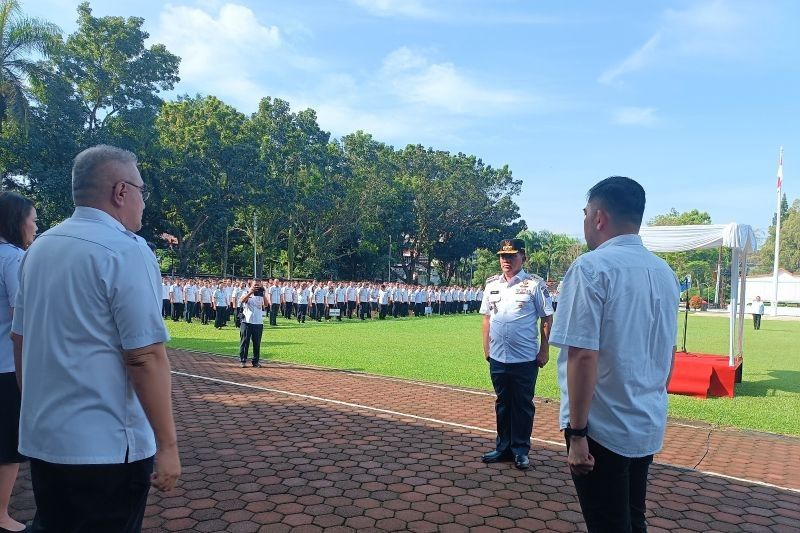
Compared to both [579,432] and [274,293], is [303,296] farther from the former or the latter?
[579,432]

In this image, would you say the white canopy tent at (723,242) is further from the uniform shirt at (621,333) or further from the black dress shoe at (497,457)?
the uniform shirt at (621,333)

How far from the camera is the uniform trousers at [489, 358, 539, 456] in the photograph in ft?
16.0

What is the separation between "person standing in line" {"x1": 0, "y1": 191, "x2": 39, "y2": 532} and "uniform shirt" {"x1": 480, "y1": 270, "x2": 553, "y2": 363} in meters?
3.54

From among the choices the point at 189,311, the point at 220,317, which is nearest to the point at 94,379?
the point at 220,317

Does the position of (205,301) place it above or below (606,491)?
below

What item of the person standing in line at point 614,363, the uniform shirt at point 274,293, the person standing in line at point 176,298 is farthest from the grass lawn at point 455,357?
the person standing in line at point 614,363

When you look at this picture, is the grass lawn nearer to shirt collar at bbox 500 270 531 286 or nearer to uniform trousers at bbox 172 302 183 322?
uniform trousers at bbox 172 302 183 322

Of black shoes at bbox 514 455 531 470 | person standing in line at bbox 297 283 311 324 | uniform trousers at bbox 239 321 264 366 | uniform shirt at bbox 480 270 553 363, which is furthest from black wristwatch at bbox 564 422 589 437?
person standing in line at bbox 297 283 311 324

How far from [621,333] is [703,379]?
7.41 metres

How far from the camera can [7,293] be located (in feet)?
10.0

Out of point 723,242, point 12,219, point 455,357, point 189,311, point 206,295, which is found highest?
point 723,242

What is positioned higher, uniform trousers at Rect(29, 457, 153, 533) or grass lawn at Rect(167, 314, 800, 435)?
uniform trousers at Rect(29, 457, 153, 533)

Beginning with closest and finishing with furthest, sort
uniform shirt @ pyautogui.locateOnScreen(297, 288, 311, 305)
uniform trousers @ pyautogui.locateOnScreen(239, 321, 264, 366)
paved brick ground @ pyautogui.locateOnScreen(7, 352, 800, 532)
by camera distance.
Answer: paved brick ground @ pyautogui.locateOnScreen(7, 352, 800, 532)
uniform trousers @ pyautogui.locateOnScreen(239, 321, 264, 366)
uniform shirt @ pyautogui.locateOnScreen(297, 288, 311, 305)

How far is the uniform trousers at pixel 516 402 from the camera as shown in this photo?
4.87 metres
